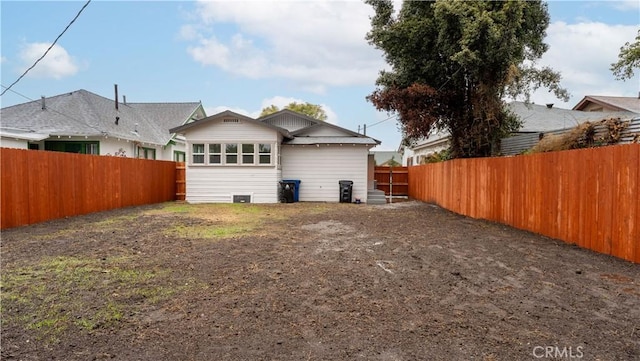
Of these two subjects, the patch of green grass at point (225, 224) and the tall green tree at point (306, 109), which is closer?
the patch of green grass at point (225, 224)

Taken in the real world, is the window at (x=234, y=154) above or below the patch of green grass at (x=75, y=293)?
above

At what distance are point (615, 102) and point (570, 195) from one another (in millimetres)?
18057

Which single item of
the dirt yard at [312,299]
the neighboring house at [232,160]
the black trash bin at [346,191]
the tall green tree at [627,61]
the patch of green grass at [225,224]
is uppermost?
the tall green tree at [627,61]

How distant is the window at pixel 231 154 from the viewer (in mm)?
15852

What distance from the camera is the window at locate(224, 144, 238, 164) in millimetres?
15852

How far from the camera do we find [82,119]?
17.8 m

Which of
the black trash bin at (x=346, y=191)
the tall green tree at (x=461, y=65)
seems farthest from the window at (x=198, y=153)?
the tall green tree at (x=461, y=65)

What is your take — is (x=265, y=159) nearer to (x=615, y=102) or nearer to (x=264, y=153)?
(x=264, y=153)

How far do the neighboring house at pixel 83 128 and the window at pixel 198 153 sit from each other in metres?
4.45

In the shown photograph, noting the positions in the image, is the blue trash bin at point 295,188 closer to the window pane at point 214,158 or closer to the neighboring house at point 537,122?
the window pane at point 214,158

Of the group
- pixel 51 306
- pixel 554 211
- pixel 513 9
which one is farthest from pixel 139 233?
pixel 513 9

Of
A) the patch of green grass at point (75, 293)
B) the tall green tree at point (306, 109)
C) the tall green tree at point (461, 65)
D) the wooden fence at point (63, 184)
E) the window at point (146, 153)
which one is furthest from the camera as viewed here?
the tall green tree at point (306, 109)

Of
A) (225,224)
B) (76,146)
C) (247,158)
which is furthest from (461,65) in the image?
(76,146)

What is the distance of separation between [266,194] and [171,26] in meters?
7.22
